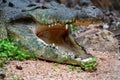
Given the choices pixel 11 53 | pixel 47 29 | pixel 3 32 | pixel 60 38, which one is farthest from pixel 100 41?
pixel 11 53

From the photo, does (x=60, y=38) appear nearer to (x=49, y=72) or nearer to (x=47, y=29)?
(x=47, y=29)

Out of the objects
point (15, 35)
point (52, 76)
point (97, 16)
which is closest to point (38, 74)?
point (52, 76)

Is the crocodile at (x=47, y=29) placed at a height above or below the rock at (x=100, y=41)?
above

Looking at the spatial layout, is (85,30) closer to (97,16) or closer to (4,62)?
(97,16)

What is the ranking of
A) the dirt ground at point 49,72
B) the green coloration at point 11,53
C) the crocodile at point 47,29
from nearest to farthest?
the dirt ground at point 49,72, the green coloration at point 11,53, the crocodile at point 47,29

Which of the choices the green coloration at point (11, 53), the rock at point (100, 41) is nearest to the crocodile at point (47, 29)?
the green coloration at point (11, 53)

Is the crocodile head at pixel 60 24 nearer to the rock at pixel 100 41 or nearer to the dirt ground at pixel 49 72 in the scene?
the dirt ground at pixel 49 72

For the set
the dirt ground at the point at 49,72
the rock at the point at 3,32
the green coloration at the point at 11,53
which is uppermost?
the rock at the point at 3,32
